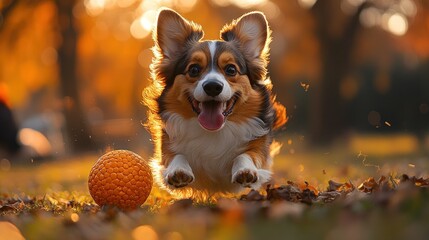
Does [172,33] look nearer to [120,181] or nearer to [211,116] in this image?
[211,116]

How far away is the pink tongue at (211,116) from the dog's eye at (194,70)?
25 cm

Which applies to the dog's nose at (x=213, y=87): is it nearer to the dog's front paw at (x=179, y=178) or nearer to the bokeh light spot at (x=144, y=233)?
the dog's front paw at (x=179, y=178)

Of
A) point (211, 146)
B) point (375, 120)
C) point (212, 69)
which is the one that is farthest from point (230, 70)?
point (375, 120)

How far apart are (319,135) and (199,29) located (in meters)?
13.5

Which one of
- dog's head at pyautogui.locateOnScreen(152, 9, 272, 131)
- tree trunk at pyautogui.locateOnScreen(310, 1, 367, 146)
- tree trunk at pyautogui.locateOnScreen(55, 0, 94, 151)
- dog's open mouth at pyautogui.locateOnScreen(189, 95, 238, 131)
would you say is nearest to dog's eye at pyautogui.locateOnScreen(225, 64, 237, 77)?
dog's head at pyautogui.locateOnScreen(152, 9, 272, 131)

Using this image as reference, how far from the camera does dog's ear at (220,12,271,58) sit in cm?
596

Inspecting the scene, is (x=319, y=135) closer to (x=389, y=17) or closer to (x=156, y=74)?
(x=389, y=17)

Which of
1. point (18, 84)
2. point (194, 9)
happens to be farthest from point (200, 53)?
point (18, 84)

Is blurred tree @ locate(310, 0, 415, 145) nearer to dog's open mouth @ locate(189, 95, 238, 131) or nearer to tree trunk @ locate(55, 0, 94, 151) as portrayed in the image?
tree trunk @ locate(55, 0, 94, 151)

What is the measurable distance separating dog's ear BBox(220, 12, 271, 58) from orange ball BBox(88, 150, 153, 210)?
56.8 inches

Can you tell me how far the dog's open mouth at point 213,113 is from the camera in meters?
5.36

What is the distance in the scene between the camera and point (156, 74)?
600 centimetres

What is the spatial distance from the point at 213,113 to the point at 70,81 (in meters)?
16.5

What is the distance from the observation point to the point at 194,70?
5.43 m
